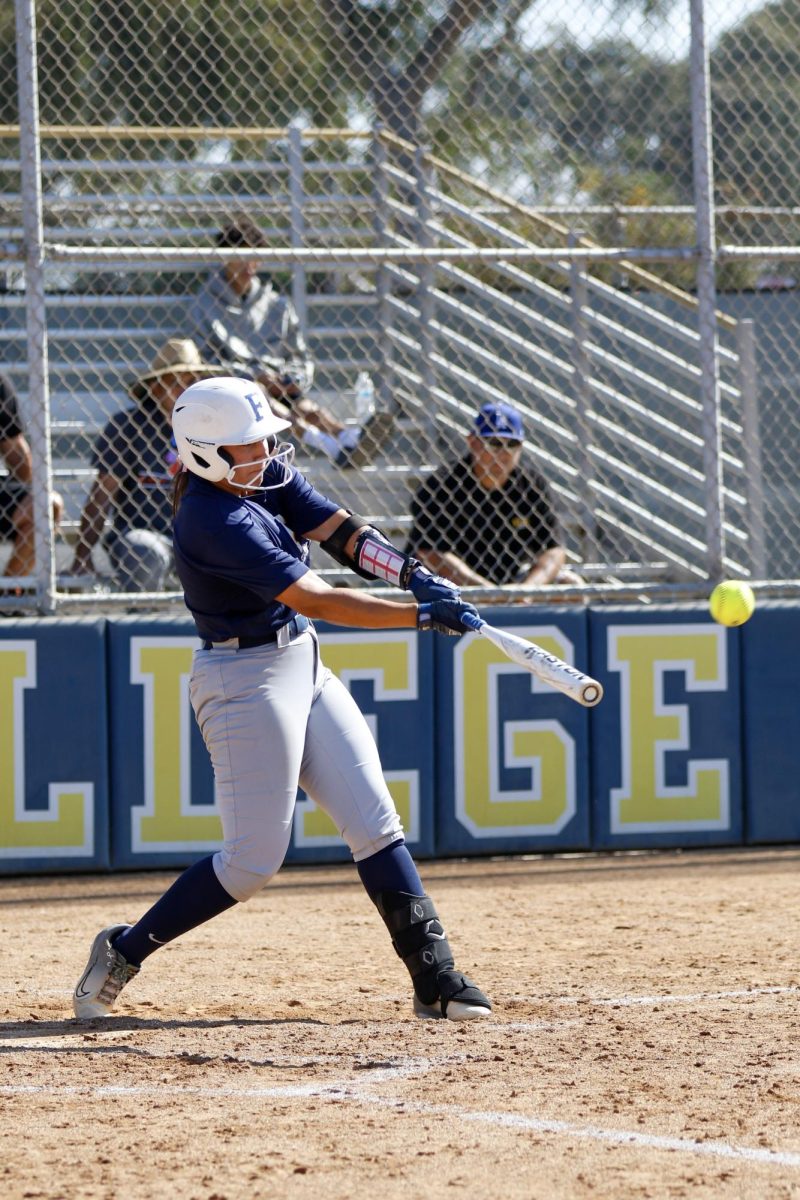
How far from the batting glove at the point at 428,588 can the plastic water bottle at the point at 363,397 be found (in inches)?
189

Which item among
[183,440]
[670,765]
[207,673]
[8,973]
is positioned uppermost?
[183,440]

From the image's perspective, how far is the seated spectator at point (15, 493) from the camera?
25.4 feet

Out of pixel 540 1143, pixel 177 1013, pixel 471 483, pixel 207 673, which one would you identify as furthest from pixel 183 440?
pixel 471 483

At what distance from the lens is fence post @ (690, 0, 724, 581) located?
7965mm

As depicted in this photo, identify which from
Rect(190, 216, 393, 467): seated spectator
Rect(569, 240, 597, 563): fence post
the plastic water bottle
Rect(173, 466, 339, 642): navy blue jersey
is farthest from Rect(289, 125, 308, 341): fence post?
Rect(173, 466, 339, 642): navy blue jersey

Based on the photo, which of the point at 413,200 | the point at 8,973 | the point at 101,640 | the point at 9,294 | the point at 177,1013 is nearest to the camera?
the point at 177,1013

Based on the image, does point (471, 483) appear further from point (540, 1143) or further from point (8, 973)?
point (540, 1143)

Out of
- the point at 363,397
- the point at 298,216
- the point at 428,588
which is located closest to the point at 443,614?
the point at 428,588

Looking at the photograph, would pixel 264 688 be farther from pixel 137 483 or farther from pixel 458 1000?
pixel 137 483

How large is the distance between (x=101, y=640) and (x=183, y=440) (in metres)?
3.15

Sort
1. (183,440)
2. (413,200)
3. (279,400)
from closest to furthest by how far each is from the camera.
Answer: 1. (183,440)
2. (279,400)
3. (413,200)

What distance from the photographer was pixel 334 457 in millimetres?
8859

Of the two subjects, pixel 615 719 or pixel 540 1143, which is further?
pixel 615 719

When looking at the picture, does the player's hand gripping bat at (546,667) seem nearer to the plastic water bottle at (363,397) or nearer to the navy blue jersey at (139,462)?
the navy blue jersey at (139,462)
